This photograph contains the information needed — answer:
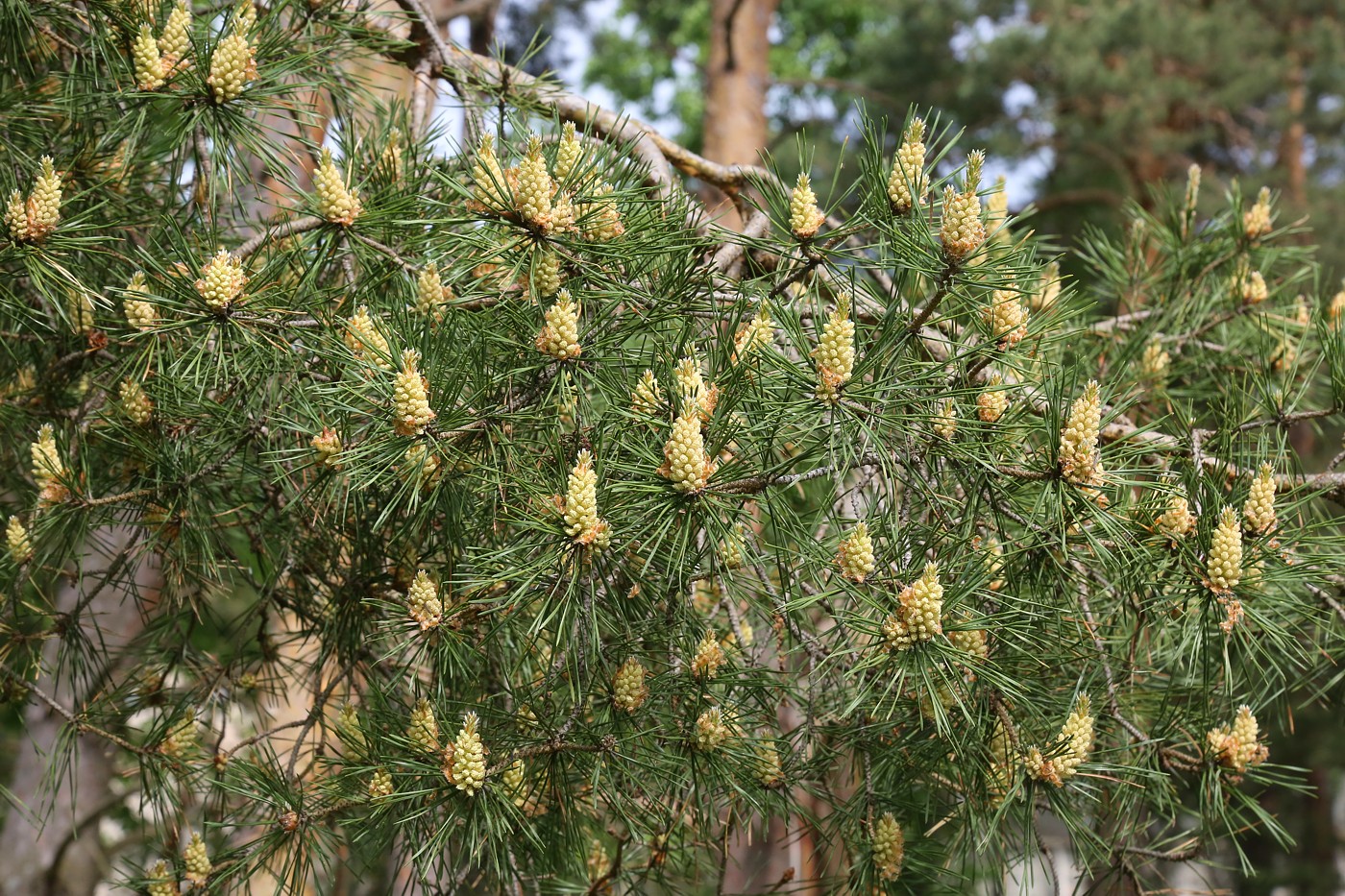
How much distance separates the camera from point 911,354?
1.08 metres

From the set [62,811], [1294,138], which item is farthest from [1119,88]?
Answer: [62,811]

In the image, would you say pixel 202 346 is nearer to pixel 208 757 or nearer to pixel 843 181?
pixel 208 757

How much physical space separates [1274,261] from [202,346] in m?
1.53

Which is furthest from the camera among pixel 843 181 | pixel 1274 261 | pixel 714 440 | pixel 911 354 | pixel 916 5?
pixel 843 181

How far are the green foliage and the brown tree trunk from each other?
357 centimetres

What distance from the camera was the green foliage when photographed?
3.31ft

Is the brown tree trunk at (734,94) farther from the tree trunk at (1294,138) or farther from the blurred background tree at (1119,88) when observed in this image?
the tree trunk at (1294,138)

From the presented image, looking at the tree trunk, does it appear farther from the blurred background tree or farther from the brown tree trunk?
the brown tree trunk

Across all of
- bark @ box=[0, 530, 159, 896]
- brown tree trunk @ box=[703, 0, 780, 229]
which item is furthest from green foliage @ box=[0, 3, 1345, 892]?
brown tree trunk @ box=[703, 0, 780, 229]

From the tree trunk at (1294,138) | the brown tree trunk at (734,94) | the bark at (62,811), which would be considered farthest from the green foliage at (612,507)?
the tree trunk at (1294,138)

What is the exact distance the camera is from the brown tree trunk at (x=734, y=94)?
16.1 feet

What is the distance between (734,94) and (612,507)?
4353 millimetres

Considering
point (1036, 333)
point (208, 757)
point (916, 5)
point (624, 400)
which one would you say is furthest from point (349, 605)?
point (916, 5)

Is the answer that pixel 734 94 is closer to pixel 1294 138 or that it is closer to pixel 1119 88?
pixel 1119 88
